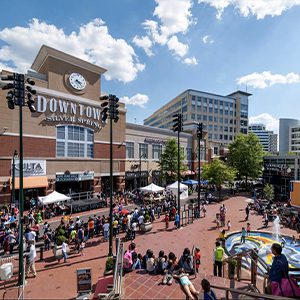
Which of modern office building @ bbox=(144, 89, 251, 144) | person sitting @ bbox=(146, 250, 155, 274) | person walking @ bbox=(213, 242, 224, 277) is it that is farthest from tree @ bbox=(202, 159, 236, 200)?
modern office building @ bbox=(144, 89, 251, 144)

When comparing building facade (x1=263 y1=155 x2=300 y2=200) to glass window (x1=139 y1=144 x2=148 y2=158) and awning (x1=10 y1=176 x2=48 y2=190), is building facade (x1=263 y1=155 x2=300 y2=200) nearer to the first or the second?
glass window (x1=139 y1=144 x2=148 y2=158)

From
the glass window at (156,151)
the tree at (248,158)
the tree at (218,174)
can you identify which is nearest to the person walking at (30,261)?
the tree at (218,174)

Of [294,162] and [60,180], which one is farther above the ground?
[294,162]

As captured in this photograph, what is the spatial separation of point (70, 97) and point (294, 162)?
35672mm

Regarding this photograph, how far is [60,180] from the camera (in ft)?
93.2

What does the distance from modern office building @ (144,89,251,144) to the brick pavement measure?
180 feet

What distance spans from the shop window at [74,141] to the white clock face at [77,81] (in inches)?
222

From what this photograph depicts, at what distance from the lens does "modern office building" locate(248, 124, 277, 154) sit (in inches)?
6673

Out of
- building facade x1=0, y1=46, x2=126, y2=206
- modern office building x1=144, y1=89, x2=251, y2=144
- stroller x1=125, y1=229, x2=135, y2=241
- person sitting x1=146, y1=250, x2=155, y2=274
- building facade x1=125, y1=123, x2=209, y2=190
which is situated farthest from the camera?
modern office building x1=144, y1=89, x2=251, y2=144

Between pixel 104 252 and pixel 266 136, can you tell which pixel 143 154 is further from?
pixel 266 136

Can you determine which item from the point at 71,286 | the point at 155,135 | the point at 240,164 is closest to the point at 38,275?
the point at 71,286

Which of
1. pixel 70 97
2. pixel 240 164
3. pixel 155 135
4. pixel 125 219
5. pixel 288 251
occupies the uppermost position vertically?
pixel 70 97

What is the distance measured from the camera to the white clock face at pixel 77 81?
99.0 feet

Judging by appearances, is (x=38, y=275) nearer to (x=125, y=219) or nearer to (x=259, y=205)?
(x=125, y=219)
